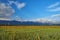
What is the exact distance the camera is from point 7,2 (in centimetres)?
313

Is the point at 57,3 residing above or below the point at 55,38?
above

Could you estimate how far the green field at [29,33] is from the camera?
10.1 feet

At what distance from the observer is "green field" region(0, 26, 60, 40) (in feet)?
10.1

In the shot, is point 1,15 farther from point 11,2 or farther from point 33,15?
point 33,15

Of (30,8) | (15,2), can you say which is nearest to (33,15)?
(30,8)

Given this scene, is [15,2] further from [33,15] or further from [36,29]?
[36,29]

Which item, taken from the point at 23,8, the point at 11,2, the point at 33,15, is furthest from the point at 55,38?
the point at 11,2

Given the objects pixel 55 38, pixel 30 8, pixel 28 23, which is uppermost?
pixel 30 8

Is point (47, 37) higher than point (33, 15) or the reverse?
the reverse

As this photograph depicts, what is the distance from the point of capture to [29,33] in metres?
3.10

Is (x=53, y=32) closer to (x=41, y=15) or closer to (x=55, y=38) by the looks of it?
(x=55, y=38)

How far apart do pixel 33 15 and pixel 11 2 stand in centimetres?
47

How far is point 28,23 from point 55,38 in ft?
1.85

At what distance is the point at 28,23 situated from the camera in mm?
3100
